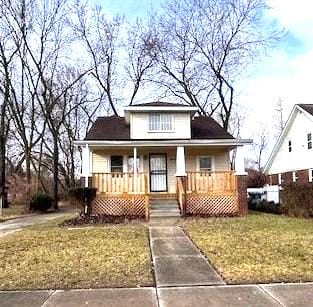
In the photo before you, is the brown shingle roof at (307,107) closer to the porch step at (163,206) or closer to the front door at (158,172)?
the front door at (158,172)

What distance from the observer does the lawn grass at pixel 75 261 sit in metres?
7.15

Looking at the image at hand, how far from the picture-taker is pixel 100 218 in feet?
61.0

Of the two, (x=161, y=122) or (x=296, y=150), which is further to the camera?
(x=296, y=150)

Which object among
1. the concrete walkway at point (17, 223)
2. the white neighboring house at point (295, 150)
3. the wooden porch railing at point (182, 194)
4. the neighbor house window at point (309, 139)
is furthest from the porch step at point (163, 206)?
the neighbor house window at point (309, 139)

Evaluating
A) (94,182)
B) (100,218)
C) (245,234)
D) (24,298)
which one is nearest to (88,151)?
(94,182)

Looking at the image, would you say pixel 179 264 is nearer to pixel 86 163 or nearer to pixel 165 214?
pixel 165 214

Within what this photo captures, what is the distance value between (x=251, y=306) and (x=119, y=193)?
14.5 meters

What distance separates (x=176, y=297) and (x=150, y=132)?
16546 millimetres

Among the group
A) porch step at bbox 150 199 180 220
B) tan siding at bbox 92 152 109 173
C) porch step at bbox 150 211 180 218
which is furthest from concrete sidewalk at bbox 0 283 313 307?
tan siding at bbox 92 152 109 173

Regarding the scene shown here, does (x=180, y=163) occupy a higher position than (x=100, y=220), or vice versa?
(x=180, y=163)

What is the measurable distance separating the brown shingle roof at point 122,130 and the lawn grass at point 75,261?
33.0 feet

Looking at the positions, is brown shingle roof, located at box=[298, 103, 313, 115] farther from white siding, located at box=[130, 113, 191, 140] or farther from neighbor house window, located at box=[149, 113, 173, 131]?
neighbor house window, located at box=[149, 113, 173, 131]

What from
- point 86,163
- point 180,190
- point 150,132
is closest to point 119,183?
point 86,163

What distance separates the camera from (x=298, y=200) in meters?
18.5
